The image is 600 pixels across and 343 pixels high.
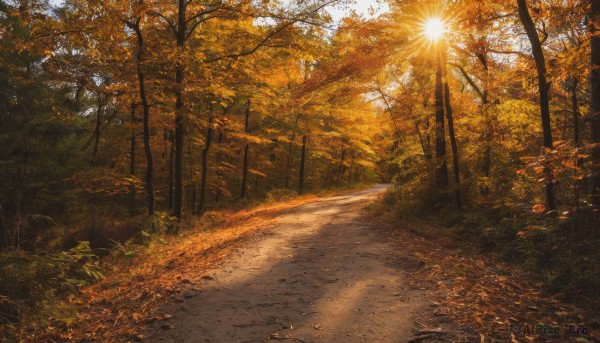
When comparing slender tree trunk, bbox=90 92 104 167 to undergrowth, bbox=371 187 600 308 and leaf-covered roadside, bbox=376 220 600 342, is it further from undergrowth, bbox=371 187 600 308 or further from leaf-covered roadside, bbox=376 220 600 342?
leaf-covered roadside, bbox=376 220 600 342

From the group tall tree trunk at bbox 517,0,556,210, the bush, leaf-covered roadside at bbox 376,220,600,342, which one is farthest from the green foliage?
the bush

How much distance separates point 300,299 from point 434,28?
30.6ft

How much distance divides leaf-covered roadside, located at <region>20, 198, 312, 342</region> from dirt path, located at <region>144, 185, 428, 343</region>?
329mm

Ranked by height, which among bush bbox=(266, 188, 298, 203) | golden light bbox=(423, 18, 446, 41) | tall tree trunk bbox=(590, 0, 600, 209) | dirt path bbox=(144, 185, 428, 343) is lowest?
dirt path bbox=(144, 185, 428, 343)

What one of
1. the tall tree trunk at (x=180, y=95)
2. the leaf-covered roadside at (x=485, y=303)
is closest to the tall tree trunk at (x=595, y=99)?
the leaf-covered roadside at (x=485, y=303)

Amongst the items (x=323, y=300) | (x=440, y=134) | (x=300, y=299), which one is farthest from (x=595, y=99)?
(x=440, y=134)

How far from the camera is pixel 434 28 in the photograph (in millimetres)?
10703

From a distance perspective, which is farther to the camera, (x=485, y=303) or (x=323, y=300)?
(x=323, y=300)

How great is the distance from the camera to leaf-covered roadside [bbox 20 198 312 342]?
14.1ft

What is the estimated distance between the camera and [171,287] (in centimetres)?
550

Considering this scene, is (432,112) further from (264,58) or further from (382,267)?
(382,267)

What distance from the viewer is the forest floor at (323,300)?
12.8ft

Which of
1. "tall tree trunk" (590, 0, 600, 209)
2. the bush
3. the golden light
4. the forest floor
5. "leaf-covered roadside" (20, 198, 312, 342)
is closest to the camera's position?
the forest floor

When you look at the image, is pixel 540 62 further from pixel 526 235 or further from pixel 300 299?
pixel 300 299
